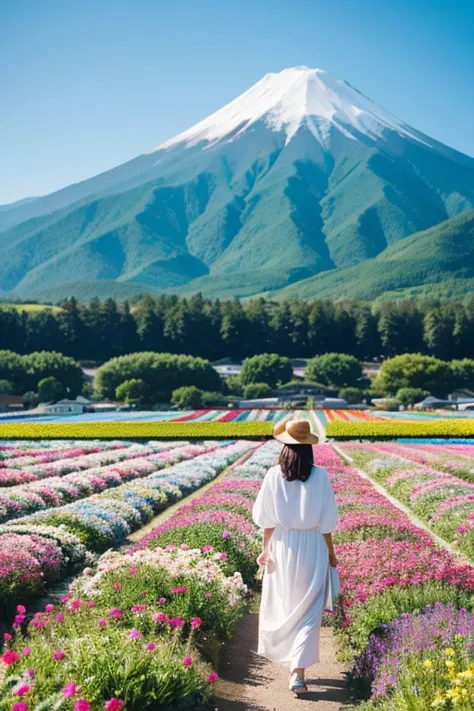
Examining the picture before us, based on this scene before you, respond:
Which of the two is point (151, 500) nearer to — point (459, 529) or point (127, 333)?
point (459, 529)

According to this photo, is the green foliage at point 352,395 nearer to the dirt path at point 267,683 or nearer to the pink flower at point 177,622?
the dirt path at point 267,683

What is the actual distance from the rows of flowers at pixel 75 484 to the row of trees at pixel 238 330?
111m

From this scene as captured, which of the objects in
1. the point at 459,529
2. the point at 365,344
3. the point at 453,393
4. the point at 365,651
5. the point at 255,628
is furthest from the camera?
the point at 365,344

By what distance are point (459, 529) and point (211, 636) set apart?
631 cm

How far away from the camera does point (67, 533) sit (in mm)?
12641

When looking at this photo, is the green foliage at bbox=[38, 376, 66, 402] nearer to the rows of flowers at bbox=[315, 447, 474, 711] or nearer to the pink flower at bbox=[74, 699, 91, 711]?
the rows of flowers at bbox=[315, 447, 474, 711]

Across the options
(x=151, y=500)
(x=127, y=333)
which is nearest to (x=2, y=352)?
(x=127, y=333)

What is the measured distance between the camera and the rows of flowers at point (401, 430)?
44594 millimetres

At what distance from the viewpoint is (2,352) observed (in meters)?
116

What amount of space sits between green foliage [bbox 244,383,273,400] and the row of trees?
30118 millimetres

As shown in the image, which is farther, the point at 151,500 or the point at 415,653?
the point at 151,500

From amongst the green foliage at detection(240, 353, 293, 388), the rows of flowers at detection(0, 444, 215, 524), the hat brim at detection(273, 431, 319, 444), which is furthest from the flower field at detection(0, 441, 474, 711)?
the green foliage at detection(240, 353, 293, 388)

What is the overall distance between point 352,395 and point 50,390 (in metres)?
37.0

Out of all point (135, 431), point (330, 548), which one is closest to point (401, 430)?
point (135, 431)
